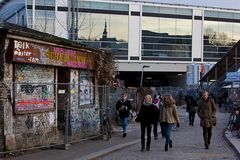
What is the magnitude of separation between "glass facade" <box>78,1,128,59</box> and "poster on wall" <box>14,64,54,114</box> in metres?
57.7

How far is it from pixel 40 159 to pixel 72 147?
8.48 ft

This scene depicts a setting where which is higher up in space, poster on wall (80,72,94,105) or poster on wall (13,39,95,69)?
poster on wall (13,39,95,69)

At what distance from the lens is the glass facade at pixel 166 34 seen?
3125 inches

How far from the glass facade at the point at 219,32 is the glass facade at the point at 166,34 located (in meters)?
3.32

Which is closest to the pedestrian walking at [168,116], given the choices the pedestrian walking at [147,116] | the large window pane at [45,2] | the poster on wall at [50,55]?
the pedestrian walking at [147,116]

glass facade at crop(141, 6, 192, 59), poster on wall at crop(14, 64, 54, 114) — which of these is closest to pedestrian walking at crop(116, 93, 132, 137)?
poster on wall at crop(14, 64, 54, 114)

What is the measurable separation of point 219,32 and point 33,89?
7418cm

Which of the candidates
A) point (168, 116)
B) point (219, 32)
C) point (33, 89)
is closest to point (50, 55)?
point (33, 89)

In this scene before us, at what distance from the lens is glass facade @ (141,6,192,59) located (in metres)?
79.4

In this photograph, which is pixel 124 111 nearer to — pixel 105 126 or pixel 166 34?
pixel 105 126

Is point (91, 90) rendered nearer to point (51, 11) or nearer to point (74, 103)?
point (74, 103)

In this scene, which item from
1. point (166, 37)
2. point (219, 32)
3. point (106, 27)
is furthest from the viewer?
point (219, 32)

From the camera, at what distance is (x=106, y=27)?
76.0m

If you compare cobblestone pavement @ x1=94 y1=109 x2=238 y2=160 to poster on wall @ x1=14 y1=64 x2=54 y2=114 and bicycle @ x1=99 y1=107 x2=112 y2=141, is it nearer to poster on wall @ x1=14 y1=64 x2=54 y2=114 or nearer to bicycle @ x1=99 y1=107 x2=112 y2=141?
bicycle @ x1=99 y1=107 x2=112 y2=141
